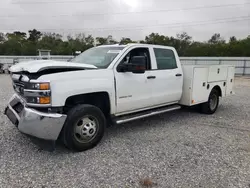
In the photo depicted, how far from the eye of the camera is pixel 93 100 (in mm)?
3984

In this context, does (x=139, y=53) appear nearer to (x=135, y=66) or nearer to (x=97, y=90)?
(x=135, y=66)

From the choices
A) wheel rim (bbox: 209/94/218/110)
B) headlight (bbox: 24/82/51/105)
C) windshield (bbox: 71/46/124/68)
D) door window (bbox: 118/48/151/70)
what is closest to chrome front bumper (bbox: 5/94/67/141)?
headlight (bbox: 24/82/51/105)

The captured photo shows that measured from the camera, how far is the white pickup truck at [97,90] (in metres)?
3.19

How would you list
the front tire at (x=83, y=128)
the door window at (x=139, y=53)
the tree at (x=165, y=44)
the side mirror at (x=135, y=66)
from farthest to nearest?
the tree at (x=165, y=44) < the door window at (x=139, y=53) < the side mirror at (x=135, y=66) < the front tire at (x=83, y=128)

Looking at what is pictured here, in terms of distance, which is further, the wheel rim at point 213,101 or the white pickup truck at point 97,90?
the wheel rim at point 213,101

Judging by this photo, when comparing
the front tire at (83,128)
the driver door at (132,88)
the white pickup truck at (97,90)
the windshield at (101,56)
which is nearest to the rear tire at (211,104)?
the white pickup truck at (97,90)

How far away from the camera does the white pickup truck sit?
10.5ft

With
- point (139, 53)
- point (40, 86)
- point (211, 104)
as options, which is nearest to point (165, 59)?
point (139, 53)

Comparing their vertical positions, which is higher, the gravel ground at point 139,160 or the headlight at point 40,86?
the headlight at point 40,86

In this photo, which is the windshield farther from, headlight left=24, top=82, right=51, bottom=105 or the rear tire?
the rear tire

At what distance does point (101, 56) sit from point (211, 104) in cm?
370

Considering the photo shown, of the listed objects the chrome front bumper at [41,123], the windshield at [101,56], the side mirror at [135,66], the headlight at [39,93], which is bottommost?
the chrome front bumper at [41,123]

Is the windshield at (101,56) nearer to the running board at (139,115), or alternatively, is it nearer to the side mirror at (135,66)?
the side mirror at (135,66)

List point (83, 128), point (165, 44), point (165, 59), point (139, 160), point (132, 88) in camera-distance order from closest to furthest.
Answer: point (139, 160)
point (83, 128)
point (132, 88)
point (165, 59)
point (165, 44)
